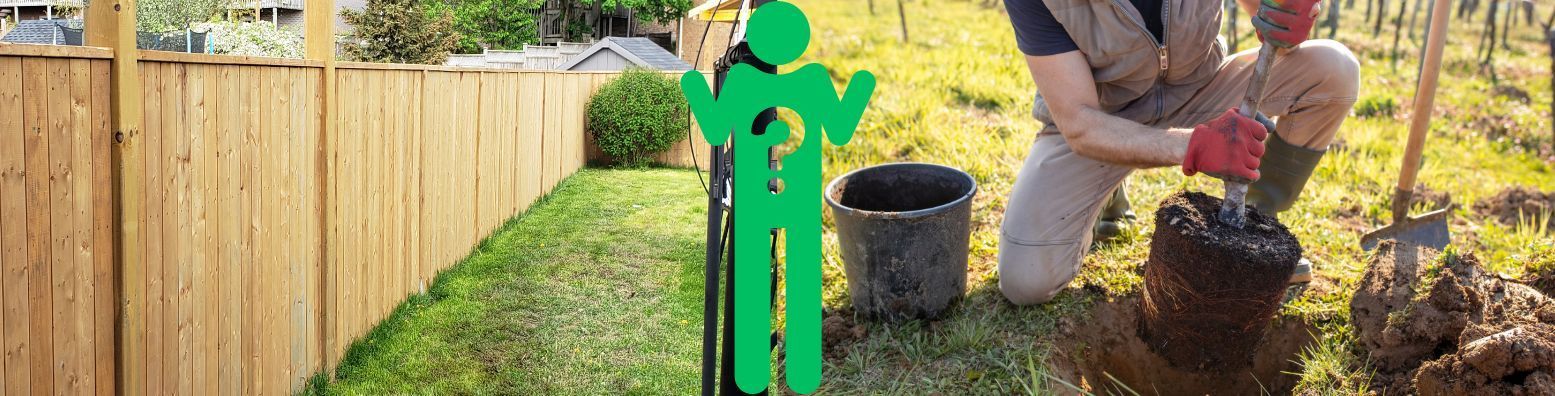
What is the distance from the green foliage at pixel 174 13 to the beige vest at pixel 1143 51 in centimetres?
194

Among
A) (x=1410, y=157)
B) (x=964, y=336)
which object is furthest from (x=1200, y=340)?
(x=1410, y=157)

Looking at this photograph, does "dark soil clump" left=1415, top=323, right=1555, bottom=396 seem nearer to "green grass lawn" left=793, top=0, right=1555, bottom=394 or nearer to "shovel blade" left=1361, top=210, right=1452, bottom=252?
"green grass lawn" left=793, top=0, right=1555, bottom=394

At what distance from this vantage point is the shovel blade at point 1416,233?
3.36 metres

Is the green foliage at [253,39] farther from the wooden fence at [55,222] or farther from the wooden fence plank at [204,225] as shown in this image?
the wooden fence at [55,222]

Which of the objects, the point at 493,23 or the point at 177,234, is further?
the point at 177,234

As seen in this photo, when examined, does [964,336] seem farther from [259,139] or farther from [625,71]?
[259,139]

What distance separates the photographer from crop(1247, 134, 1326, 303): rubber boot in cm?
302

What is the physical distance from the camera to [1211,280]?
2.38 m

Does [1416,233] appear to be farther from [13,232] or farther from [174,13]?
[13,232]

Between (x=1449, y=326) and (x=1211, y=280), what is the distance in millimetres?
624

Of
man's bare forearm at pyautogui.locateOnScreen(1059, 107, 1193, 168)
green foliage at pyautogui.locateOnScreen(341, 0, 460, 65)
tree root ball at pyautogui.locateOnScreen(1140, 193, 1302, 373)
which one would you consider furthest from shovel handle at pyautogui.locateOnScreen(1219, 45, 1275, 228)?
green foliage at pyautogui.locateOnScreen(341, 0, 460, 65)

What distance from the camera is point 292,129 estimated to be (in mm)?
2199

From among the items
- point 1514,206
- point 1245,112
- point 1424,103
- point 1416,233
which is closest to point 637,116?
point 1245,112

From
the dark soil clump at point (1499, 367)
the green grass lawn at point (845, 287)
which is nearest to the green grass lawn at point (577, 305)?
the green grass lawn at point (845, 287)
